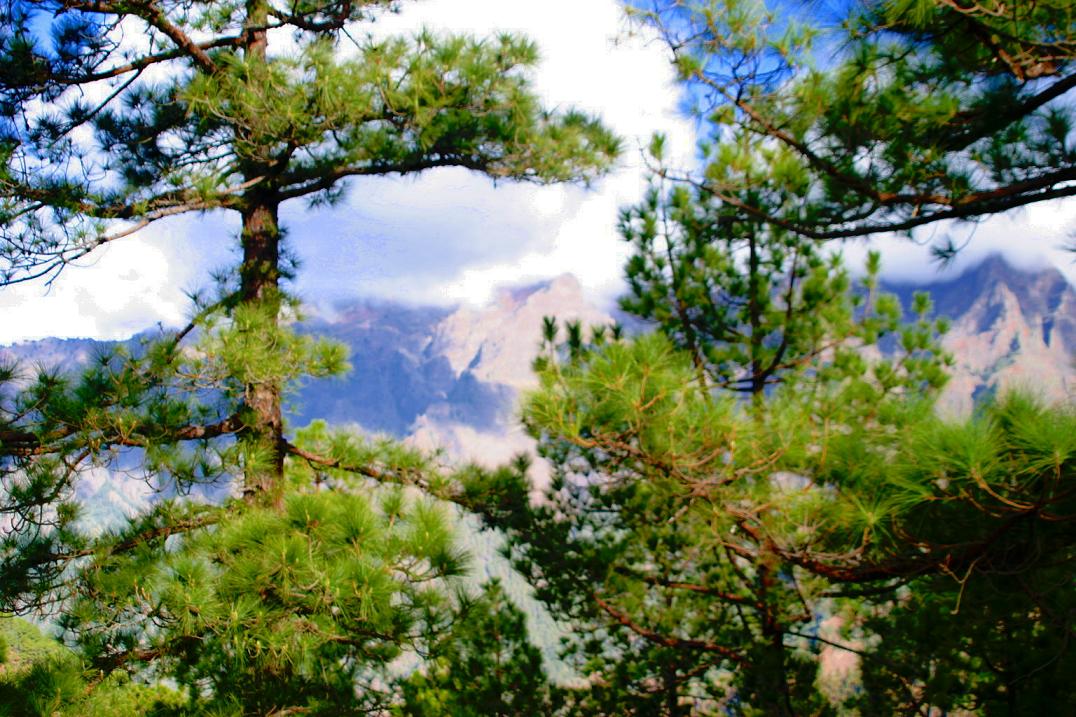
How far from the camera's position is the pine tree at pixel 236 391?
257 cm

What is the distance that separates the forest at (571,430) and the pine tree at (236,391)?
0.7 inches

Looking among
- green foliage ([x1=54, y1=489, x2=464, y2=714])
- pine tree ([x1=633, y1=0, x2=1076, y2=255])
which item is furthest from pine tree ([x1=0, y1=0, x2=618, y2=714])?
pine tree ([x1=633, y1=0, x2=1076, y2=255])

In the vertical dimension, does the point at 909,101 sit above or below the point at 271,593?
above

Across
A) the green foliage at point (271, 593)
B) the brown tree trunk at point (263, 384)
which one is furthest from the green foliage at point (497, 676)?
the brown tree trunk at point (263, 384)

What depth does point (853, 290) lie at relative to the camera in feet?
14.6

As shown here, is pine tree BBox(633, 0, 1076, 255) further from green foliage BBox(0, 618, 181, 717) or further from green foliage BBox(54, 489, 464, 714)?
green foliage BBox(0, 618, 181, 717)

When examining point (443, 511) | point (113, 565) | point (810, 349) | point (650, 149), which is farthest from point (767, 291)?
point (113, 565)

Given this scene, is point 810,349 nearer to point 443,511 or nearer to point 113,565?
point 443,511

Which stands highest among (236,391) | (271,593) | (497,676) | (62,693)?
(236,391)

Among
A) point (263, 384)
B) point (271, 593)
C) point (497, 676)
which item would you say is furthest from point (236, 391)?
point (497, 676)

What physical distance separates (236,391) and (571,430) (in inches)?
75.3

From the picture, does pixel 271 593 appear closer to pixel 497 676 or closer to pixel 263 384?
pixel 263 384

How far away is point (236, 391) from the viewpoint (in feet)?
11.1

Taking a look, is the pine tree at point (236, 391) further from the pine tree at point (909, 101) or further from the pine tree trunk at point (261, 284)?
the pine tree at point (909, 101)
